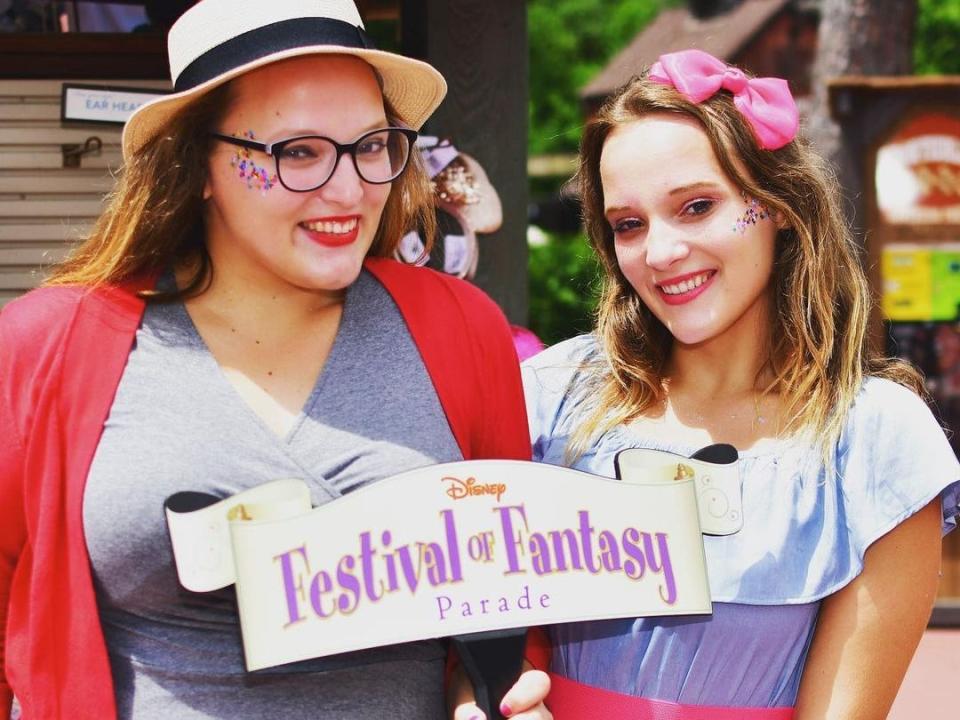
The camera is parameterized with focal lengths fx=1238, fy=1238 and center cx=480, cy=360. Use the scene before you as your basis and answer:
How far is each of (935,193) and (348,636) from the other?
15.7 feet

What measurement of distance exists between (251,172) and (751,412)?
0.98 m

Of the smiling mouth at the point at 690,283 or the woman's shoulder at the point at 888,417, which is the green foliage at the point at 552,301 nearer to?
the smiling mouth at the point at 690,283

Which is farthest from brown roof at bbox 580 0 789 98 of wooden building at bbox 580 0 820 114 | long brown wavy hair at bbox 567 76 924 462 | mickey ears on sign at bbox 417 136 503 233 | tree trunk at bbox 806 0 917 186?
long brown wavy hair at bbox 567 76 924 462

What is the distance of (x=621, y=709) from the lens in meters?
2.06

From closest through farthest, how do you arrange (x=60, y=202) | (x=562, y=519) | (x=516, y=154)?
(x=562, y=519), (x=60, y=202), (x=516, y=154)

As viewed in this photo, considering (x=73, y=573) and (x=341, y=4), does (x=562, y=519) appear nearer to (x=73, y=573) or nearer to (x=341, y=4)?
(x=73, y=573)

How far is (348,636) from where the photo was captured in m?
1.71

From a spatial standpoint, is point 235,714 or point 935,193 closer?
point 235,714

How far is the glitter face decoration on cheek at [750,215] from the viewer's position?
7.03 feet

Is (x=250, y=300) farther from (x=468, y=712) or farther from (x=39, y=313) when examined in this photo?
(x=468, y=712)

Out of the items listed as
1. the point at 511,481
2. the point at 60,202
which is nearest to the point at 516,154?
the point at 60,202

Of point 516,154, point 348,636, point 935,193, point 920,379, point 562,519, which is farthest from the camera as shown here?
point 935,193

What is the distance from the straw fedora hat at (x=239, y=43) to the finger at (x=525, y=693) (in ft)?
3.19

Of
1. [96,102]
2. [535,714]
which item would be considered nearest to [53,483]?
[535,714]
